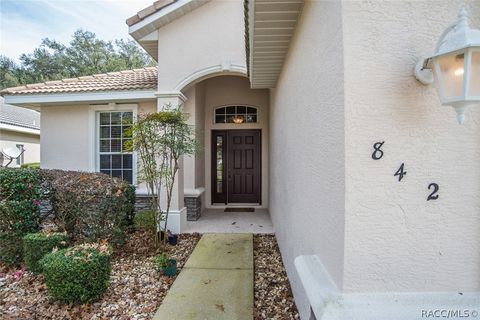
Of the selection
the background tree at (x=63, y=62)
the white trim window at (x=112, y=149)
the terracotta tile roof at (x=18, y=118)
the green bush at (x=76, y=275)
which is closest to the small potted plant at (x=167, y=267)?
the green bush at (x=76, y=275)

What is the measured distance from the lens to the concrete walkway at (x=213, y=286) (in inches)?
126

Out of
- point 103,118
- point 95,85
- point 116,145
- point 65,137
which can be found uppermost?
point 95,85

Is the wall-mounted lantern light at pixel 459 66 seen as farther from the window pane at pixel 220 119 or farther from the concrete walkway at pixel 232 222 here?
the window pane at pixel 220 119

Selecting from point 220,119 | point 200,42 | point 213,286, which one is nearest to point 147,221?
point 213,286

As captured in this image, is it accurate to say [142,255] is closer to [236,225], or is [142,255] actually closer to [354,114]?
[236,225]

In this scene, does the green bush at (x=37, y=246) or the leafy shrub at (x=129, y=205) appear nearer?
the green bush at (x=37, y=246)

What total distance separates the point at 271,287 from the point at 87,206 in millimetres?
3388

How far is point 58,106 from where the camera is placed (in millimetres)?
7762

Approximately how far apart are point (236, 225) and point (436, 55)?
627 centimetres

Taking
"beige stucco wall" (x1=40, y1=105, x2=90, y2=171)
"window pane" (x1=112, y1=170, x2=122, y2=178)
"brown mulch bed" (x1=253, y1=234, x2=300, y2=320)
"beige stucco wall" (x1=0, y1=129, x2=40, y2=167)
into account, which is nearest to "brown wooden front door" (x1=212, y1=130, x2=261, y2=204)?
"window pane" (x1=112, y1=170, x2=122, y2=178)

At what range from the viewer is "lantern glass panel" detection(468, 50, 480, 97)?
113cm

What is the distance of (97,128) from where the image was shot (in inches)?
306

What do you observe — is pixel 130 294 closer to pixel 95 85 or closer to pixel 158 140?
pixel 158 140

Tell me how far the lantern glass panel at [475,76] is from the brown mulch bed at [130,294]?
2.93m
